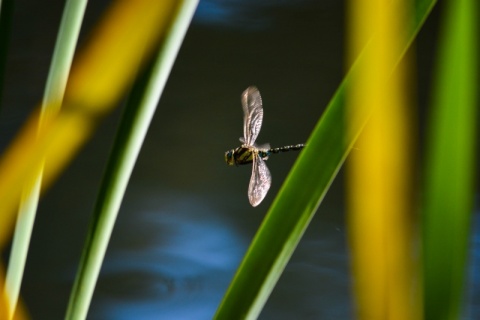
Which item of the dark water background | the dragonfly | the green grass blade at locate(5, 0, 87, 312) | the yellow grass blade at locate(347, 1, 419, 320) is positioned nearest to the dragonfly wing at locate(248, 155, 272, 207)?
the dragonfly

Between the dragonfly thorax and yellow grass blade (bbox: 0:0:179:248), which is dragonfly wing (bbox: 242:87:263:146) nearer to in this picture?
the dragonfly thorax

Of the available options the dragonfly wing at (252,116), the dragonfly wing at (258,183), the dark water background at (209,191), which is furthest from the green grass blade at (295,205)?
the dark water background at (209,191)

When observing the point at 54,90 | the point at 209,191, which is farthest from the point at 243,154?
the point at 209,191

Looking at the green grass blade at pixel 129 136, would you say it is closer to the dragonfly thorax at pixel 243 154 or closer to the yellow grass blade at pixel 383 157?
the yellow grass blade at pixel 383 157

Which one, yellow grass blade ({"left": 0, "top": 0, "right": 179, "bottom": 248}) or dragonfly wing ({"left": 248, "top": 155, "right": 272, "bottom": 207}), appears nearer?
yellow grass blade ({"left": 0, "top": 0, "right": 179, "bottom": 248})

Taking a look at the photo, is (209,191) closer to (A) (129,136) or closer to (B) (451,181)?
(A) (129,136)

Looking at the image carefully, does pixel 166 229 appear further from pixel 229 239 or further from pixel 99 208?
pixel 99 208
